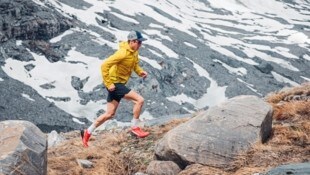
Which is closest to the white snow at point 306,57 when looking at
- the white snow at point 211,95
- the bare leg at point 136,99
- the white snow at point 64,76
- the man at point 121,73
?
the white snow at point 211,95

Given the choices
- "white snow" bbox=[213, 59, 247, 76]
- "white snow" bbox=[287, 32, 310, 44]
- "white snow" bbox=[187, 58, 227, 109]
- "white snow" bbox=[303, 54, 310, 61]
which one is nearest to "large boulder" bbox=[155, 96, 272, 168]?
"white snow" bbox=[187, 58, 227, 109]

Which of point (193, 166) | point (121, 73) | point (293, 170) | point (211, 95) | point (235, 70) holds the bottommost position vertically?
point (235, 70)

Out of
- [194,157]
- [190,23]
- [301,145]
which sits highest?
[301,145]

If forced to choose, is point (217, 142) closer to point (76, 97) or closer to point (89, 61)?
point (76, 97)

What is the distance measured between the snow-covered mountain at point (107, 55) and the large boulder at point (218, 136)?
221ft

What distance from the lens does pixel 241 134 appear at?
8.28 meters

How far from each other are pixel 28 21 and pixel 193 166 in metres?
106

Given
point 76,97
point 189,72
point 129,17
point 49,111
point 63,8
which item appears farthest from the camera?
point 129,17

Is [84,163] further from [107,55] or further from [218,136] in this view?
[107,55]

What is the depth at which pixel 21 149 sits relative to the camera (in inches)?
268

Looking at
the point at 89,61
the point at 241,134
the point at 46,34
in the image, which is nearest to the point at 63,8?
the point at 46,34

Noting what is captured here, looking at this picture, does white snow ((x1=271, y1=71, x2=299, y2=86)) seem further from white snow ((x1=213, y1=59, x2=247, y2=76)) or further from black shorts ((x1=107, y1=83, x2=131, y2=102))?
black shorts ((x1=107, y1=83, x2=131, y2=102))

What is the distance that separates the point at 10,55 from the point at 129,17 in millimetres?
41082

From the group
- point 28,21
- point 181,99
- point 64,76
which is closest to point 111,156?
point 181,99
